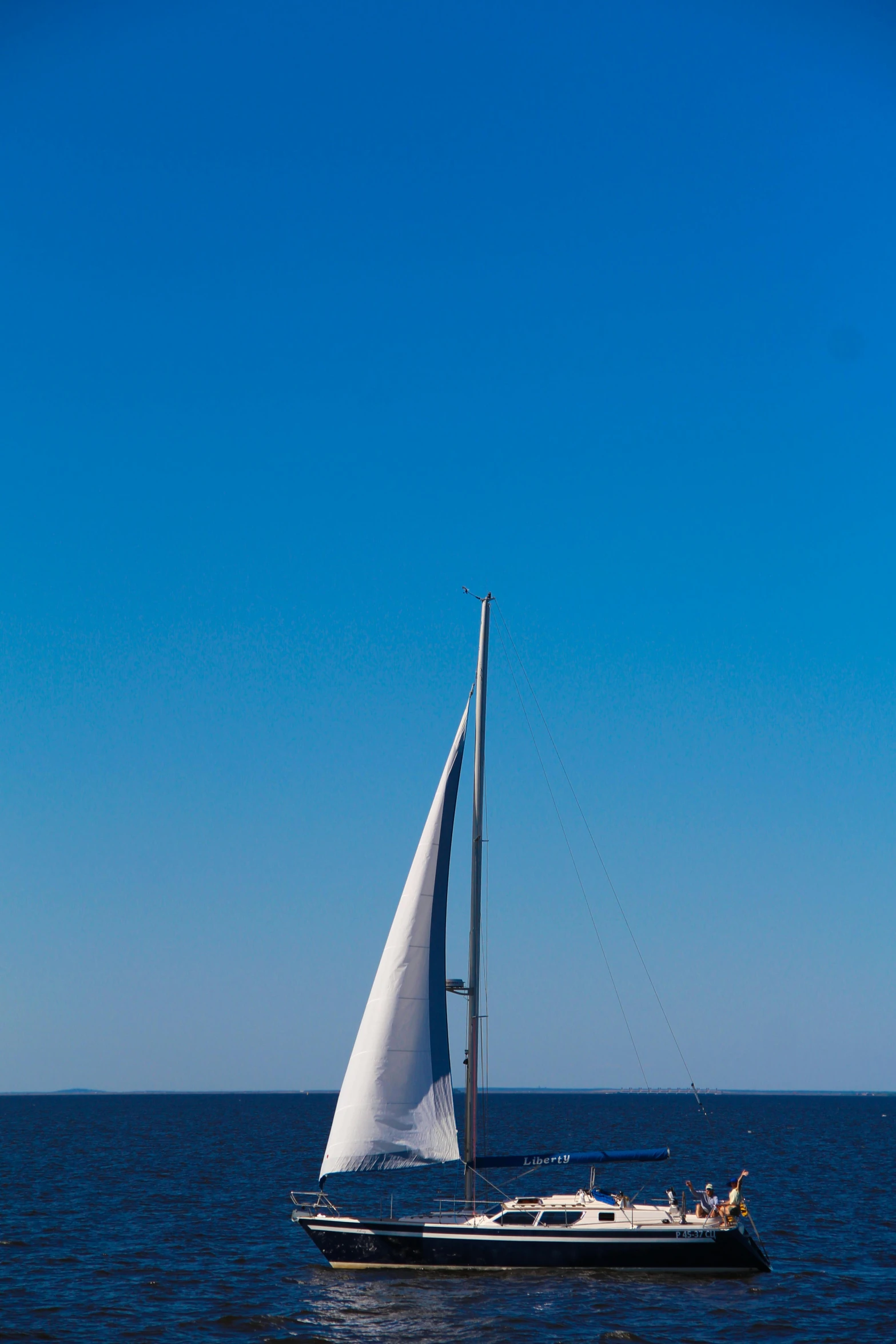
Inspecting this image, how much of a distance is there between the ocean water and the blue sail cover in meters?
2.67

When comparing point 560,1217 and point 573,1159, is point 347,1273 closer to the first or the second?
point 560,1217

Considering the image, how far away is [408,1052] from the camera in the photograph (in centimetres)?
2998

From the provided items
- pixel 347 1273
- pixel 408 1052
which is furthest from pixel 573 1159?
pixel 347 1273

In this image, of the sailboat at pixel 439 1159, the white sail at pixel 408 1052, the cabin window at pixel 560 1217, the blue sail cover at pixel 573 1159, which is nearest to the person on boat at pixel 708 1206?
the sailboat at pixel 439 1159

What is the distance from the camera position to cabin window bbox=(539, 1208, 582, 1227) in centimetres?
2980

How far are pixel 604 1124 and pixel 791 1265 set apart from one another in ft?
307

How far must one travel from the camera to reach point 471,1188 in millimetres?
29906

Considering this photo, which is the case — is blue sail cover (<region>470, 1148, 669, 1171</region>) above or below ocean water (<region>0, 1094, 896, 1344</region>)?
above

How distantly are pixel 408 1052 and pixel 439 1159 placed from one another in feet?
8.79

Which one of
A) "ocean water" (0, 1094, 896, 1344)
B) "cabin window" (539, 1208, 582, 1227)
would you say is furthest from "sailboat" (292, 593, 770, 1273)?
"ocean water" (0, 1094, 896, 1344)

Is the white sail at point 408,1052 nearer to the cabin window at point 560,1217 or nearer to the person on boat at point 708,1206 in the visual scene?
the cabin window at point 560,1217

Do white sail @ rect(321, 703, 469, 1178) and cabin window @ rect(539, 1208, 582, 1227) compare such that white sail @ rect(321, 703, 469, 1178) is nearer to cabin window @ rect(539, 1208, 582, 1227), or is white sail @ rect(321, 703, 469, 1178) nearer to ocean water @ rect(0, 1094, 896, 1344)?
cabin window @ rect(539, 1208, 582, 1227)

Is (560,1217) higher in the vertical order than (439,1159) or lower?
lower

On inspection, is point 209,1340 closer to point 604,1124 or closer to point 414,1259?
point 414,1259
